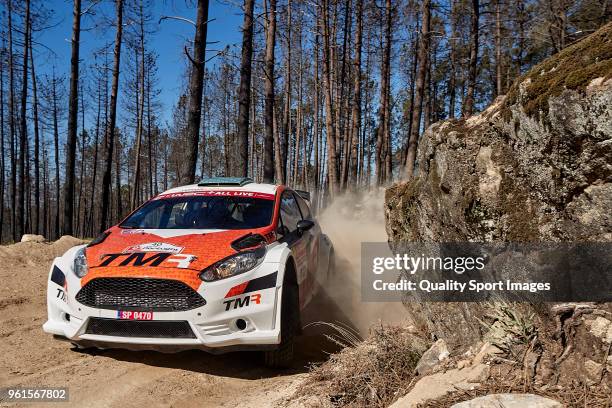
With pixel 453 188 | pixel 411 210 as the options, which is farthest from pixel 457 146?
pixel 411 210

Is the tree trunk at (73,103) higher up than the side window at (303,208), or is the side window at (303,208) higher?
the tree trunk at (73,103)

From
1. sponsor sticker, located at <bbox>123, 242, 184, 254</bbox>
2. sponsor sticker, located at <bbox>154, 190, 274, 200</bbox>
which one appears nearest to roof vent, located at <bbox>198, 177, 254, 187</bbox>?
sponsor sticker, located at <bbox>154, 190, 274, 200</bbox>

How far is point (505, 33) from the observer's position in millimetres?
24422

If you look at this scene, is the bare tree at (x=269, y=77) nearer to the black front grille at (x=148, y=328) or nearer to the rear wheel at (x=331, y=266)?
the rear wheel at (x=331, y=266)

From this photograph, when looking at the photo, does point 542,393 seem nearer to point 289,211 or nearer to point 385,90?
point 289,211

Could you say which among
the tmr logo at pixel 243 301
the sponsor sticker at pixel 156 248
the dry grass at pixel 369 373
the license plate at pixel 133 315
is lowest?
the dry grass at pixel 369 373

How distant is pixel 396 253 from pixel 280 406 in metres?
2.41

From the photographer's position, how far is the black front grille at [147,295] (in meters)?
3.97

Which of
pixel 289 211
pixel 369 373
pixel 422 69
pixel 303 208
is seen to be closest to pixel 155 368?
pixel 369 373

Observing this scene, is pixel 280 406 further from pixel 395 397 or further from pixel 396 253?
pixel 396 253

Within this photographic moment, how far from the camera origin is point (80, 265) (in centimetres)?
446

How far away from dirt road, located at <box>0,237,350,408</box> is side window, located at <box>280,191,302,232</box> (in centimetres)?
142

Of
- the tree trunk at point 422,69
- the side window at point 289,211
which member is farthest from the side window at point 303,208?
the tree trunk at point 422,69

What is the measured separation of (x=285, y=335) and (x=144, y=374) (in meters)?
1.37
